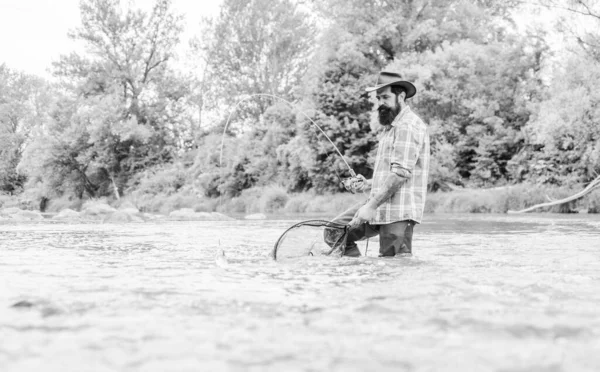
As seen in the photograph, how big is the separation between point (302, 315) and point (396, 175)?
8.42 feet

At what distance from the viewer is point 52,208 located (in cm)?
4250

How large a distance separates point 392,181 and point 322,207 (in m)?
20.4

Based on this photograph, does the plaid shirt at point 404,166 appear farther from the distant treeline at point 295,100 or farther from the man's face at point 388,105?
the distant treeline at point 295,100

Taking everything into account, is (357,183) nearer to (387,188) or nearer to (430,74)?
(387,188)

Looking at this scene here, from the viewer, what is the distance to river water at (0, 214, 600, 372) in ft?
7.62

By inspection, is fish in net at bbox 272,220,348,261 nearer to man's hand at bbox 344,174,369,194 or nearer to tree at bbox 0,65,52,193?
man's hand at bbox 344,174,369,194

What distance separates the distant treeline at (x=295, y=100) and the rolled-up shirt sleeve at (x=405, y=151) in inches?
409

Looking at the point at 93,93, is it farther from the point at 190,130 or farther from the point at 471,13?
the point at 471,13

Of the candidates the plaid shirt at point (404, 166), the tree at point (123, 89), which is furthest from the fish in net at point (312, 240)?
the tree at point (123, 89)

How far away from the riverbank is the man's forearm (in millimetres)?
15764

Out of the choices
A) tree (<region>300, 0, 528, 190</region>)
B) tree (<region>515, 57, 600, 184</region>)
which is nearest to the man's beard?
tree (<region>515, 57, 600, 184</region>)

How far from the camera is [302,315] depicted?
3.12 m

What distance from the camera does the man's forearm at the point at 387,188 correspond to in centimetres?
545

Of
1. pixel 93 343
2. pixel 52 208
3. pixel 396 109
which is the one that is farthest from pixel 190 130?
pixel 93 343
